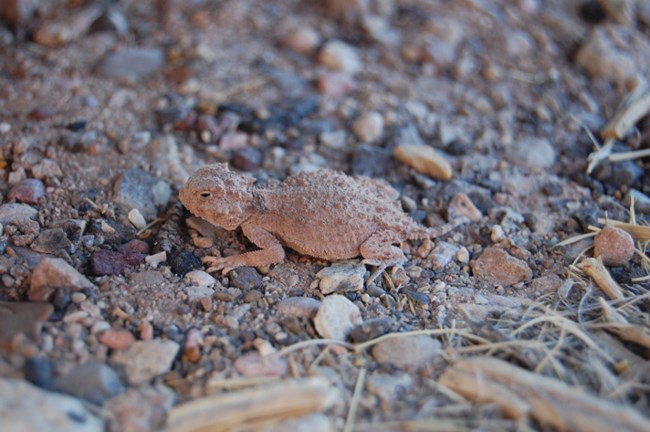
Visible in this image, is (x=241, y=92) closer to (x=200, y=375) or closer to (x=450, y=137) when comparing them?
(x=450, y=137)

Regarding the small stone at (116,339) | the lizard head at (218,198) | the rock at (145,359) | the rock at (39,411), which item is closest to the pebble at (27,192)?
the lizard head at (218,198)

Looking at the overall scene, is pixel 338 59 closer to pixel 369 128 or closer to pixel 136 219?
pixel 369 128

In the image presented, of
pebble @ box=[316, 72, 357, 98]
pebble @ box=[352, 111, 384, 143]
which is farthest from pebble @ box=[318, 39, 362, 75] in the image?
pebble @ box=[352, 111, 384, 143]

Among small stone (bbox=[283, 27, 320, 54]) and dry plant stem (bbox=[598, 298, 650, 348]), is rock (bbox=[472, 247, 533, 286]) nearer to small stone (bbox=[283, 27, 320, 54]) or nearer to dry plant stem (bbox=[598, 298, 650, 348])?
dry plant stem (bbox=[598, 298, 650, 348])

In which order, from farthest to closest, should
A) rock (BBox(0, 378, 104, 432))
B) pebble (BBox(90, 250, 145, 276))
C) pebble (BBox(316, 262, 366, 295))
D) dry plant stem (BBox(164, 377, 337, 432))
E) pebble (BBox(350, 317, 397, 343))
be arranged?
pebble (BBox(316, 262, 366, 295))
pebble (BBox(90, 250, 145, 276))
pebble (BBox(350, 317, 397, 343))
dry plant stem (BBox(164, 377, 337, 432))
rock (BBox(0, 378, 104, 432))

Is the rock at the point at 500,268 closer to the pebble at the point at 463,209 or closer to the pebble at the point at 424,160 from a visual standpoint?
the pebble at the point at 463,209

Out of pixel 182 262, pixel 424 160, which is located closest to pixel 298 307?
pixel 182 262
